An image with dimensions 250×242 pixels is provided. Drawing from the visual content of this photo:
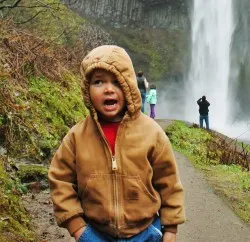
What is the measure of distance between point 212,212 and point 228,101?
39466 millimetres

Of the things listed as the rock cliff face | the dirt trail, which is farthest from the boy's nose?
the rock cliff face

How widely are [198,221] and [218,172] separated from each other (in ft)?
13.4

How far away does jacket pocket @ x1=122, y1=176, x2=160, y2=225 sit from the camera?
275cm

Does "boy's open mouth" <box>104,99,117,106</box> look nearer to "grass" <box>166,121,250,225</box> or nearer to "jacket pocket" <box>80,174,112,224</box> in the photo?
"jacket pocket" <box>80,174,112,224</box>

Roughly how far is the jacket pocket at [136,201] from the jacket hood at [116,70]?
39 centimetres

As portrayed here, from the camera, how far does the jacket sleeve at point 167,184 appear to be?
2.80 m

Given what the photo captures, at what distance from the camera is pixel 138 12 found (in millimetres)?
47500

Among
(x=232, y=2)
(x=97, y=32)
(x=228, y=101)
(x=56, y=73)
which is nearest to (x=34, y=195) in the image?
(x=56, y=73)

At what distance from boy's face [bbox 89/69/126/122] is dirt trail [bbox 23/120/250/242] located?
2.20m

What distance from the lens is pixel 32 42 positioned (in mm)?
9906

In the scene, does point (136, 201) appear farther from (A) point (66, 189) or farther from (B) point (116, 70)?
(B) point (116, 70)

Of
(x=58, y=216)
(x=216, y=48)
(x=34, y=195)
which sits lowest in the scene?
(x=34, y=195)

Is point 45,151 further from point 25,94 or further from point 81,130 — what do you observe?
point 81,130

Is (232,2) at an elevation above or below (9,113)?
above
